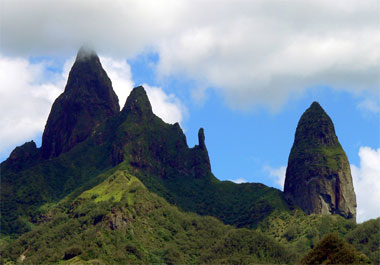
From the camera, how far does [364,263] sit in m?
144

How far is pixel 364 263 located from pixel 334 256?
681cm

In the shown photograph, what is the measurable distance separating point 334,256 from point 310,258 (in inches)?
272

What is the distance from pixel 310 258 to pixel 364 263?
12703mm

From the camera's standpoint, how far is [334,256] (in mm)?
144625

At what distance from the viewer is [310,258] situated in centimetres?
14962
